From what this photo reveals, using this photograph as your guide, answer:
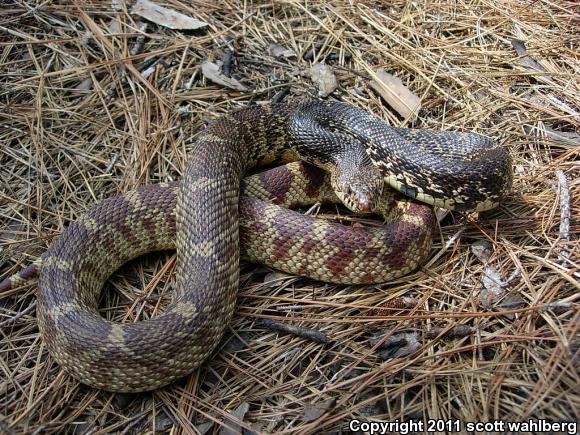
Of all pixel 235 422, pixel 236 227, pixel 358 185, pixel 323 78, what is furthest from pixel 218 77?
pixel 235 422

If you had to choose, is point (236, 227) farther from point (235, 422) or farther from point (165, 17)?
point (165, 17)

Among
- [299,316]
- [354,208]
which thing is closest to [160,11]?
[354,208]

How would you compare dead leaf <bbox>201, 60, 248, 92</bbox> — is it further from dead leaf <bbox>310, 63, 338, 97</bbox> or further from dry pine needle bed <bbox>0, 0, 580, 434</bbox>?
dead leaf <bbox>310, 63, 338, 97</bbox>

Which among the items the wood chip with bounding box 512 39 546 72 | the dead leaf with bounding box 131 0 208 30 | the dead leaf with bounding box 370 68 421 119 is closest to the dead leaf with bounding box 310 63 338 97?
the dead leaf with bounding box 370 68 421 119

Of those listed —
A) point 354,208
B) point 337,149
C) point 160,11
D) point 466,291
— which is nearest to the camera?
point 466,291

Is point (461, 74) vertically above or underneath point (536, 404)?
above

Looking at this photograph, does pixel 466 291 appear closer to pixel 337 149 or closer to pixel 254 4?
pixel 337 149
